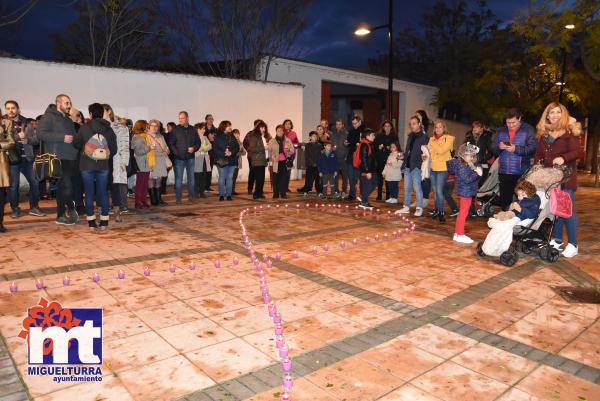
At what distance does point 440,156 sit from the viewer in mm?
9148

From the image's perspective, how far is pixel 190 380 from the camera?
11.2ft

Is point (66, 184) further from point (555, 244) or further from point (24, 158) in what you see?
point (555, 244)

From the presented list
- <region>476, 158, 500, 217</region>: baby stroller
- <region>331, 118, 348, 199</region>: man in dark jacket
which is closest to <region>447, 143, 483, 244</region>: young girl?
<region>476, 158, 500, 217</region>: baby stroller

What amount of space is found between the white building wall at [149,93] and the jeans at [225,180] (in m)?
4.36

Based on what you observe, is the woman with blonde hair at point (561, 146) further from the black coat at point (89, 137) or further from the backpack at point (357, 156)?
the black coat at point (89, 137)

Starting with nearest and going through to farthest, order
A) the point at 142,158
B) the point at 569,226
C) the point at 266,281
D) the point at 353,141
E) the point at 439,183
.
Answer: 1. the point at 266,281
2. the point at 569,226
3. the point at 439,183
4. the point at 142,158
5. the point at 353,141

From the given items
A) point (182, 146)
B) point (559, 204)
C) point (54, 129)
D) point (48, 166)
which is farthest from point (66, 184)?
point (559, 204)

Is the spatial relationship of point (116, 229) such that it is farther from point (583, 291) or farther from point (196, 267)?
point (583, 291)

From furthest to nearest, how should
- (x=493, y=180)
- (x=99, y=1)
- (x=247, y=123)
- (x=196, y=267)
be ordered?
(x=99, y=1) < (x=247, y=123) < (x=493, y=180) < (x=196, y=267)

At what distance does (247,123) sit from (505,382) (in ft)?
49.7

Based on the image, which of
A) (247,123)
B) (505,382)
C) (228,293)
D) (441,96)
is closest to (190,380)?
(228,293)

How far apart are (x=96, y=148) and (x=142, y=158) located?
2735 millimetres

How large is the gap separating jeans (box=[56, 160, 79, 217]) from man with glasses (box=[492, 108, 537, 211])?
6.90 meters

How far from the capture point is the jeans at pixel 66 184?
8445 mm
